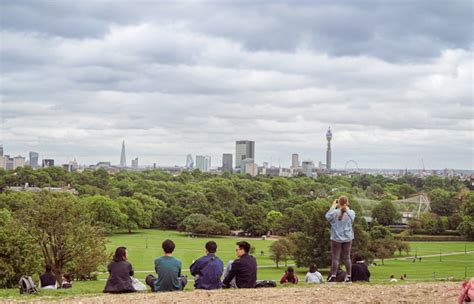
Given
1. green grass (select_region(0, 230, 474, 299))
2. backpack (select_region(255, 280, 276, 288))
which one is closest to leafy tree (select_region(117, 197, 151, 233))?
green grass (select_region(0, 230, 474, 299))

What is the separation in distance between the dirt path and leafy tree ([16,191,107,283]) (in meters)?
21.4

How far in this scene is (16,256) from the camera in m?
32.9

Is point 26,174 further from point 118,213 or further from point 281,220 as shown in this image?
point 281,220

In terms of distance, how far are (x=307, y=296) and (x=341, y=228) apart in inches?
117

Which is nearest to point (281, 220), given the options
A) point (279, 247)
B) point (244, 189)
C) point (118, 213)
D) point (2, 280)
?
point (118, 213)

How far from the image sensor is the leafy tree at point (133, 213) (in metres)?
101

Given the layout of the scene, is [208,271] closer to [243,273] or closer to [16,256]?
Result: [243,273]

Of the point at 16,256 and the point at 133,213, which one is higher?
the point at 16,256

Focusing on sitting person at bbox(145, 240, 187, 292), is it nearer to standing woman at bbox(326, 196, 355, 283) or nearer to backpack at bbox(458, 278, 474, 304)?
standing woman at bbox(326, 196, 355, 283)

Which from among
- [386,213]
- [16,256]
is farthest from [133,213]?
[16,256]

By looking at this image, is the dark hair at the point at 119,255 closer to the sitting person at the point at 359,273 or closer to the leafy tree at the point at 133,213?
the sitting person at the point at 359,273

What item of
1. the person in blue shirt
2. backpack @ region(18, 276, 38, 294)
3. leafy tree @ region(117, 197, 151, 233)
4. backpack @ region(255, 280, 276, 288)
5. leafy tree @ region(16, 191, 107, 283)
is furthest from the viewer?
leafy tree @ region(117, 197, 151, 233)

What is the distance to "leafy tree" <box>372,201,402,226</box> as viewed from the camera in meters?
106

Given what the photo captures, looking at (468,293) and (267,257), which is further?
(267,257)
